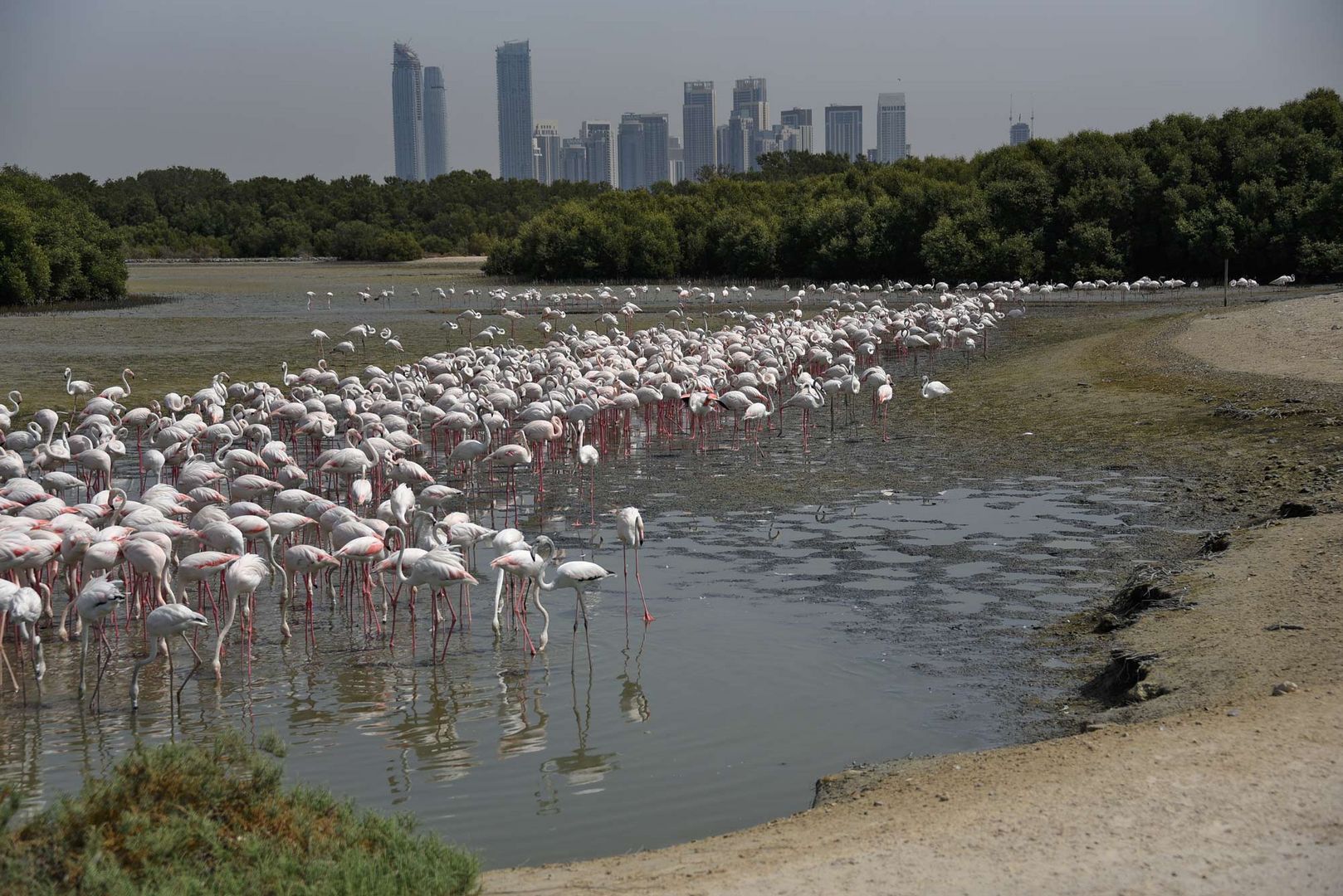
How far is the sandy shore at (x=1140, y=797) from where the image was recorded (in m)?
5.15

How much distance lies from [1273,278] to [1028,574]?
43.4 metres

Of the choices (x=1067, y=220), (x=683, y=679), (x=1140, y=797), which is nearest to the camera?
(x=1140, y=797)

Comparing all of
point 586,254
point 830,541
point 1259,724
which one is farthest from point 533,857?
point 586,254

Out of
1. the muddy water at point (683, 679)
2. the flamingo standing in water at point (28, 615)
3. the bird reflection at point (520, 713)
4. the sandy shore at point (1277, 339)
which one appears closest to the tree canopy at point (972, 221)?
the sandy shore at point (1277, 339)

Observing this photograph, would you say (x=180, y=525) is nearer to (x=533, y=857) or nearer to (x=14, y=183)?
(x=533, y=857)

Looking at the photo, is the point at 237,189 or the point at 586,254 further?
the point at 237,189

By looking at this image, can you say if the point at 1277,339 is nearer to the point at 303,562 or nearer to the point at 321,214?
the point at 303,562

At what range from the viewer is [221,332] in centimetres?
3741

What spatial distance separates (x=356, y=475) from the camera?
14922 millimetres

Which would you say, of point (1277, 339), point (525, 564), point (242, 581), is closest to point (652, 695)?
point (525, 564)

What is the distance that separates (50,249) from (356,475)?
1517 inches

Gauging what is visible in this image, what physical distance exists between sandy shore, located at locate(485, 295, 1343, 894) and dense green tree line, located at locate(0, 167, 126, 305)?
4397 centimetres

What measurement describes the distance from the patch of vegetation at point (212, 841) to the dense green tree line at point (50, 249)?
142ft

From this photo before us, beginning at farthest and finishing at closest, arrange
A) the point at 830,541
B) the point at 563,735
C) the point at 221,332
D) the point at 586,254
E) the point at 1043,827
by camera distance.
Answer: the point at 586,254, the point at 221,332, the point at 830,541, the point at 563,735, the point at 1043,827
